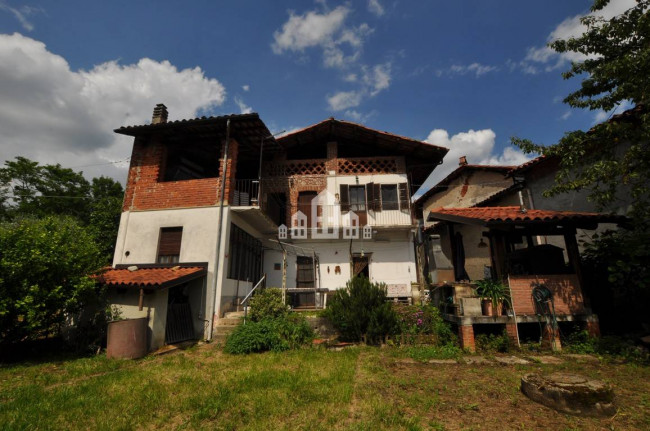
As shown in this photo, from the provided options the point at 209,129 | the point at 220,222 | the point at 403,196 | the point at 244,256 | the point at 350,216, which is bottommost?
the point at 244,256

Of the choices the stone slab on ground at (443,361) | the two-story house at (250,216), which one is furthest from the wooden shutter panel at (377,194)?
the stone slab on ground at (443,361)

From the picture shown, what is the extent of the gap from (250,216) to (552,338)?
10055mm

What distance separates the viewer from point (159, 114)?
12984mm

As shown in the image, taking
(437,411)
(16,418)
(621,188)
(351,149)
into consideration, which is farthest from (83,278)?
(621,188)

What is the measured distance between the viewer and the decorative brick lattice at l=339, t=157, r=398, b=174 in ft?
51.2

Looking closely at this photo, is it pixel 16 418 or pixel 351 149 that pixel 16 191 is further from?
pixel 16 418

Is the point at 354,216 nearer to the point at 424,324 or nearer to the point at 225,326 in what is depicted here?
the point at 424,324

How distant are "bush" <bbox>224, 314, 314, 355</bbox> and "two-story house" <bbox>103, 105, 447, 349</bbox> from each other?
1.87 metres

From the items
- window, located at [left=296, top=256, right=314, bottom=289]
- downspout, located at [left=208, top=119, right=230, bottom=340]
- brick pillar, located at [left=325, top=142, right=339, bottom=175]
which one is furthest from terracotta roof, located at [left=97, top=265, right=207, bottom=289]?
brick pillar, located at [left=325, top=142, right=339, bottom=175]

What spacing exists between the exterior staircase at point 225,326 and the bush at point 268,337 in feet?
3.90

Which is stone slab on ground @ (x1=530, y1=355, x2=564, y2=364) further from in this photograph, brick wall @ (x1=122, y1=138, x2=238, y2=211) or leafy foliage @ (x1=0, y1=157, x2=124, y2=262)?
leafy foliage @ (x1=0, y1=157, x2=124, y2=262)

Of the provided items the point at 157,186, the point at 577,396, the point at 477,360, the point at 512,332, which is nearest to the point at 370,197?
the point at 512,332

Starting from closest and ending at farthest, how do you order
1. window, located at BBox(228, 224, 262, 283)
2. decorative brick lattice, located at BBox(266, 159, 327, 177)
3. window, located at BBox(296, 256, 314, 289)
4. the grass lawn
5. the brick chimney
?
the grass lawn → window, located at BBox(228, 224, 262, 283) → the brick chimney → window, located at BBox(296, 256, 314, 289) → decorative brick lattice, located at BBox(266, 159, 327, 177)

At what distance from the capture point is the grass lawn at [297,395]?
3.74 metres
